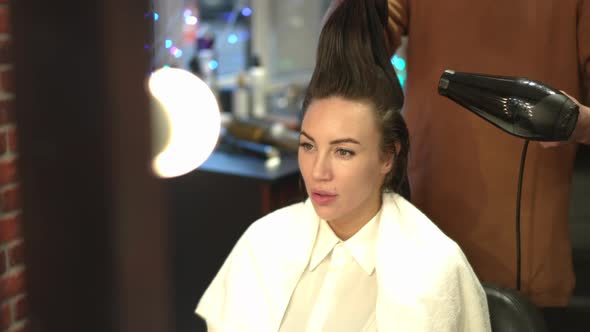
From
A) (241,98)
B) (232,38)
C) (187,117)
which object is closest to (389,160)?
(187,117)

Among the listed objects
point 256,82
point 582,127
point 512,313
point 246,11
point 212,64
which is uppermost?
point 246,11

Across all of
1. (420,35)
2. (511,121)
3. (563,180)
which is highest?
(420,35)

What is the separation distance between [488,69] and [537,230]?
1.14 ft

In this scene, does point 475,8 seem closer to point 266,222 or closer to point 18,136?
point 266,222

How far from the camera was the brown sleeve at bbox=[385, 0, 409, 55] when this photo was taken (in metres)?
1.38

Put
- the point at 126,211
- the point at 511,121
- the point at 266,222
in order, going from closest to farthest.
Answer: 1. the point at 126,211
2. the point at 511,121
3. the point at 266,222

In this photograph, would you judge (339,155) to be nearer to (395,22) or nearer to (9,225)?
(395,22)

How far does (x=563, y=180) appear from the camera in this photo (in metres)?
1.36

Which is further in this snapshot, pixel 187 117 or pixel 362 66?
pixel 187 117

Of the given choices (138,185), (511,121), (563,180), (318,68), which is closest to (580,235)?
(563,180)

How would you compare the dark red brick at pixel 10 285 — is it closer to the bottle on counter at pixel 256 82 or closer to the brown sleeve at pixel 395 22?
the brown sleeve at pixel 395 22

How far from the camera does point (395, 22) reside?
1403 mm

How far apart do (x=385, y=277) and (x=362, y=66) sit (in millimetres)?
406

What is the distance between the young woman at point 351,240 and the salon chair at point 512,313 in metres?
0.04
